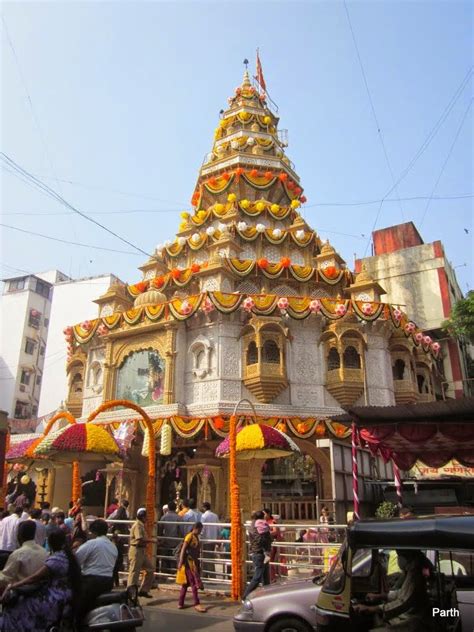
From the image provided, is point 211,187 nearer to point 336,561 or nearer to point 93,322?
point 93,322

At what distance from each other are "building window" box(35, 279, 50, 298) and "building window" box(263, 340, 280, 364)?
35.5m

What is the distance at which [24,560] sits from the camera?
5668mm

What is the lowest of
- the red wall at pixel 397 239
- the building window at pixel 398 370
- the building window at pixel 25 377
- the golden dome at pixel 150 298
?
the building window at pixel 398 370

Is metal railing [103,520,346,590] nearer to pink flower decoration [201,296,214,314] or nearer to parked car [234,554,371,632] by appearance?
parked car [234,554,371,632]

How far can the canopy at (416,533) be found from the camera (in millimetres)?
4746

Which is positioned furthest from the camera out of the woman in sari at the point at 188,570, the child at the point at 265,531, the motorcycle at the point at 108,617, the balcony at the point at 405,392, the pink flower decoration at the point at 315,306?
the balcony at the point at 405,392

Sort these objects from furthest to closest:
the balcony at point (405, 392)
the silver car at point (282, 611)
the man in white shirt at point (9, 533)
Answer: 1. the balcony at point (405, 392)
2. the man in white shirt at point (9, 533)
3. the silver car at point (282, 611)

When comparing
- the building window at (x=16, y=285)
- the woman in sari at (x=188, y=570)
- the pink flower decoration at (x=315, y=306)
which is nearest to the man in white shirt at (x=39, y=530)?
the woman in sari at (x=188, y=570)

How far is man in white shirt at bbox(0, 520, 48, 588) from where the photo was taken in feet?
18.3

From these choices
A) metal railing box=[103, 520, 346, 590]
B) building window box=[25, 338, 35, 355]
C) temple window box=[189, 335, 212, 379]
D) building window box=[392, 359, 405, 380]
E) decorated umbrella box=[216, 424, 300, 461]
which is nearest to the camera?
metal railing box=[103, 520, 346, 590]

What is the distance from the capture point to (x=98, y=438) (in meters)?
13.6

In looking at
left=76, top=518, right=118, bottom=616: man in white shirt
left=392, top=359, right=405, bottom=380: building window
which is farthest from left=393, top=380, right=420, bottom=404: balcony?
left=76, top=518, right=118, bottom=616: man in white shirt

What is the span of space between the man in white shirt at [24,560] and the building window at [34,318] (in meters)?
47.2

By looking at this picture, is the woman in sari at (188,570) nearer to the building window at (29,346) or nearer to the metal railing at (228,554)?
the metal railing at (228,554)
